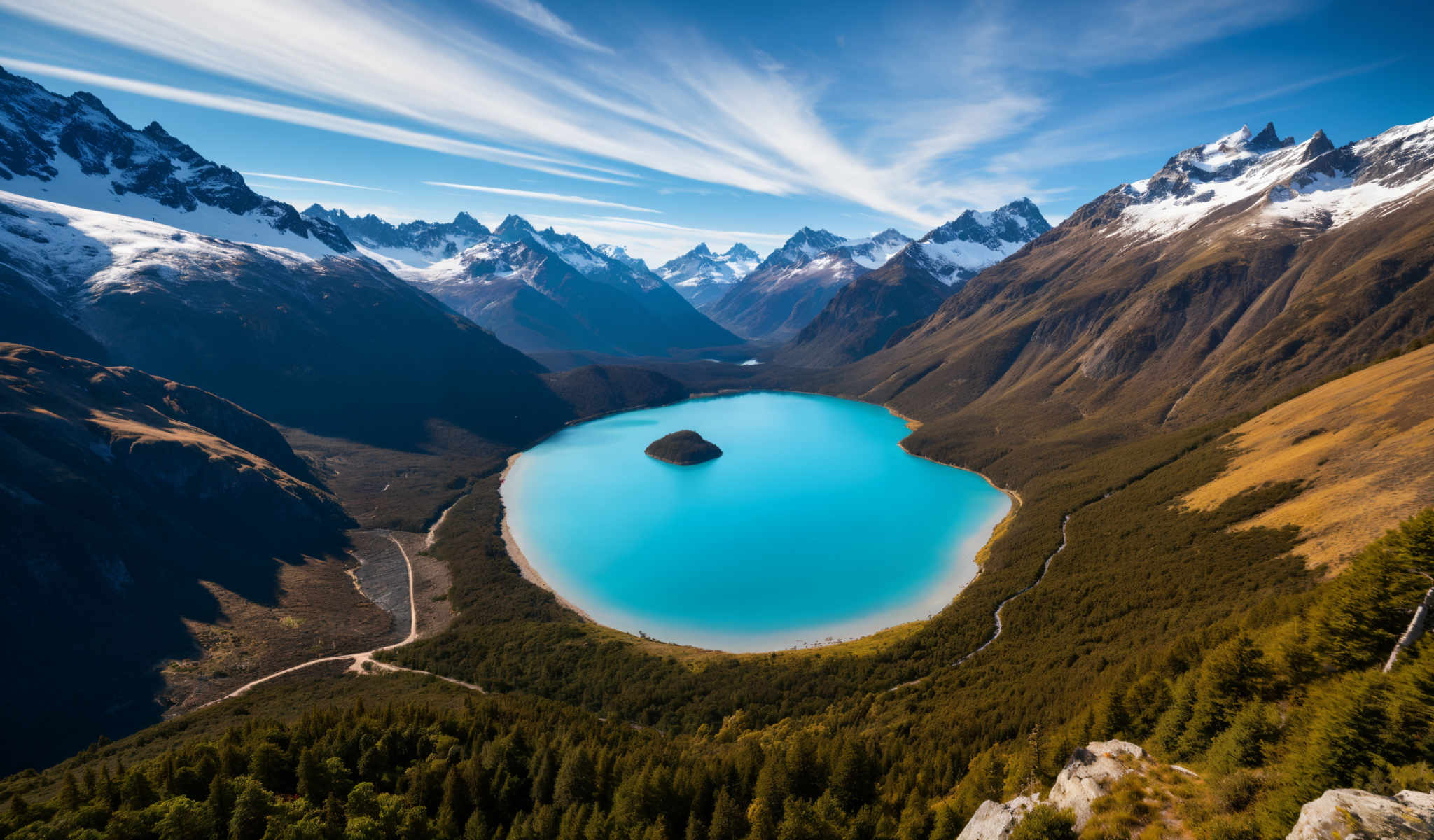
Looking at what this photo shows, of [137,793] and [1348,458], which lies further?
[1348,458]

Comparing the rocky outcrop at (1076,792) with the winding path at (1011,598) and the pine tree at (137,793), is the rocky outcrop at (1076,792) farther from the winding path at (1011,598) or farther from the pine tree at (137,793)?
the pine tree at (137,793)

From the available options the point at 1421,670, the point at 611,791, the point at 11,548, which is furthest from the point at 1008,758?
the point at 11,548

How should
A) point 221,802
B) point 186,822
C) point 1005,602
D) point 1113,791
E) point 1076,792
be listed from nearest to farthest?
point 1113,791 → point 1076,792 → point 186,822 → point 221,802 → point 1005,602

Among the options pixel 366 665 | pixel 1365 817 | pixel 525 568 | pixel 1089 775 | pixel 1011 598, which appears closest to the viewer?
pixel 1365 817

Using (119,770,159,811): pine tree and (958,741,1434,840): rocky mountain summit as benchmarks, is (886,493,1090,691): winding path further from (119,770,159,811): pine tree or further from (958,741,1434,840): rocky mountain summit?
(119,770,159,811): pine tree

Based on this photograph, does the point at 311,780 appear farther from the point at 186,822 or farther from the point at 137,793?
the point at 137,793

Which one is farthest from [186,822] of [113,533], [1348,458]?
[1348,458]
